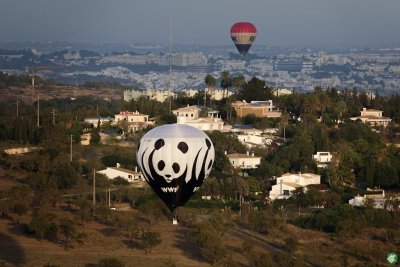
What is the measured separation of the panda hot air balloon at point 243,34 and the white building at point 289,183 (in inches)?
1040

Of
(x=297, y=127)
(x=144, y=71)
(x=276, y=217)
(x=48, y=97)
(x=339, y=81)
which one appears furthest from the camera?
(x=144, y=71)

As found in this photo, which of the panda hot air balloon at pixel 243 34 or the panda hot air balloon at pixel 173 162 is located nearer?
the panda hot air balloon at pixel 173 162

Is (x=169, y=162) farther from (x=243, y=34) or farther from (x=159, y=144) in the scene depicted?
(x=243, y=34)

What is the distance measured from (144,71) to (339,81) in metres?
35.5

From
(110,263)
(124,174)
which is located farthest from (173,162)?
(124,174)

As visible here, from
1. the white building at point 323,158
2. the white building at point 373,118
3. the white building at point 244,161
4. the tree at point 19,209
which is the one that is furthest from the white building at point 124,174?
the white building at point 373,118

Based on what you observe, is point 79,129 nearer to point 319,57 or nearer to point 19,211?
point 19,211

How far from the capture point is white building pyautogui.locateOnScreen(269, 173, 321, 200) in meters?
42.1

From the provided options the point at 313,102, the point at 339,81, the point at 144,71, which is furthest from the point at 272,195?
the point at 144,71

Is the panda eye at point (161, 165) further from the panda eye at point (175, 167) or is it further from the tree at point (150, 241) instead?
Result: the tree at point (150, 241)

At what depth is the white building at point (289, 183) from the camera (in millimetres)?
42125

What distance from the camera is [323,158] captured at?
47.5 meters

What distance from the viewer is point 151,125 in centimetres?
5475

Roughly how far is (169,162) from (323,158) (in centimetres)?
1756
